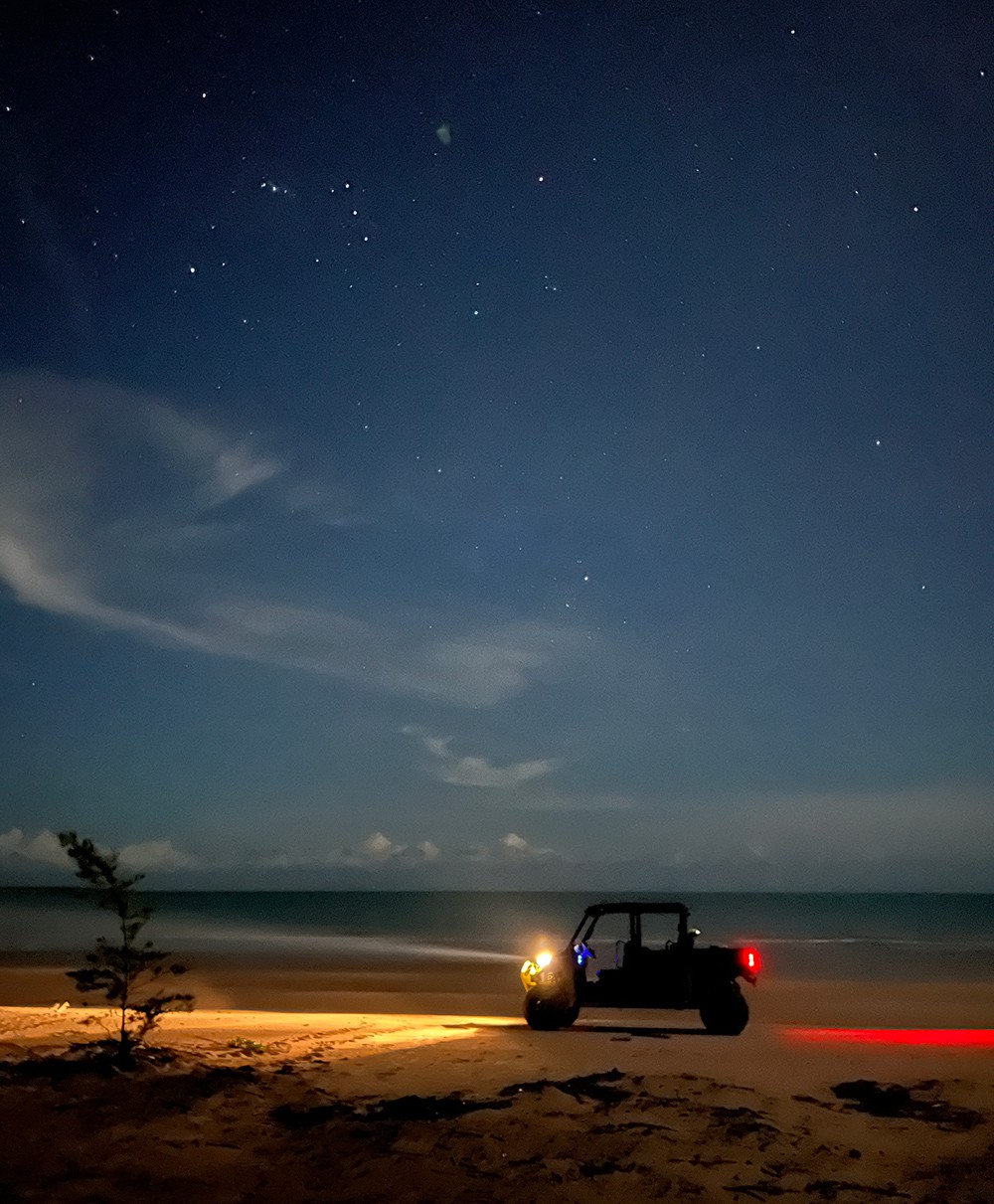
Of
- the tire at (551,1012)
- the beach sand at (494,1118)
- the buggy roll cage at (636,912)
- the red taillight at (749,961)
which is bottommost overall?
the tire at (551,1012)

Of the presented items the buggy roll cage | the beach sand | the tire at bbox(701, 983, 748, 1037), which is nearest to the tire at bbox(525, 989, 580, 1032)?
the beach sand

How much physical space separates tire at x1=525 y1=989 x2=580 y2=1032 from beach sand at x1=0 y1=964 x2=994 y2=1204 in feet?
2.32

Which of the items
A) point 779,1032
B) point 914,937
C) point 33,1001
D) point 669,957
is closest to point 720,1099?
point 669,957

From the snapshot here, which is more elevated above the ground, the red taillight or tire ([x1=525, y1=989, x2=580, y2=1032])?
the red taillight

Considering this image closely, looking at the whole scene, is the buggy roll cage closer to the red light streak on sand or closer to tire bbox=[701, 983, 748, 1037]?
tire bbox=[701, 983, 748, 1037]

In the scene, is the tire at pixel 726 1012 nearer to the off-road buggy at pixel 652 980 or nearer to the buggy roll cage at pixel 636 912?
the off-road buggy at pixel 652 980

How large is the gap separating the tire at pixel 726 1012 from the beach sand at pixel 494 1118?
0.41 m

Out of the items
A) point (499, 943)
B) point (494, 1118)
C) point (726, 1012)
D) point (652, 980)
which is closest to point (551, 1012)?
point (652, 980)

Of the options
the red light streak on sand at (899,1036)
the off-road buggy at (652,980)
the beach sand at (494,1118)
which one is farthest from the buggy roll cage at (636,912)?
the red light streak on sand at (899,1036)

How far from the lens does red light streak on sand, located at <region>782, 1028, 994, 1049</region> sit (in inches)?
565

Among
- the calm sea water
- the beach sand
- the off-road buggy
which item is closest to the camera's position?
the beach sand

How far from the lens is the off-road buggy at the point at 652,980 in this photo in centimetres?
A: 1389

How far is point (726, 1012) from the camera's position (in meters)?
14.0

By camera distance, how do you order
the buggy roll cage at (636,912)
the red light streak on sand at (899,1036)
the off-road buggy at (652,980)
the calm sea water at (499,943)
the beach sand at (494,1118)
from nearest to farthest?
the beach sand at (494,1118) < the off-road buggy at (652,980) < the buggy roll cage at (636,912) < the red light streak on sand at (899,1036) < the calm sea water at (499,943)
